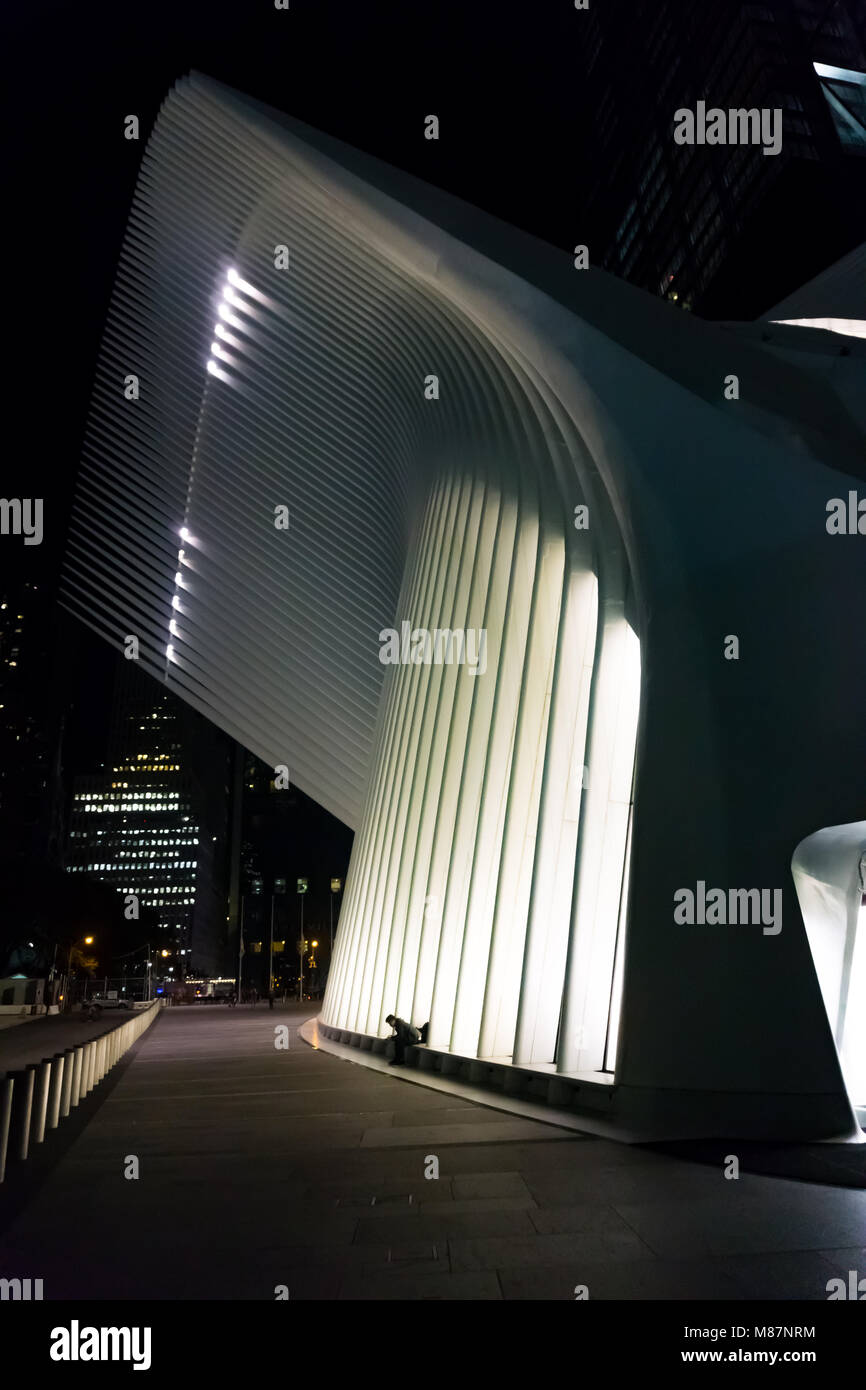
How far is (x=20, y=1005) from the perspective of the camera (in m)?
35.3

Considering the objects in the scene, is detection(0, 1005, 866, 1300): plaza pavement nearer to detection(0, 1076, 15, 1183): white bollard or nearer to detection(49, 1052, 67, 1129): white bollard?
detection(0, 1076, 15, 1183): white bollard

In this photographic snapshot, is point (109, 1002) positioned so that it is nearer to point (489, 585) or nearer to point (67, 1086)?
point (67, 1086)

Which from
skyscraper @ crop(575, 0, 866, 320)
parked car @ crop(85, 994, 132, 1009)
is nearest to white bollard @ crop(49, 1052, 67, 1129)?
parked car @ crop(85, 994, 132, 1009)

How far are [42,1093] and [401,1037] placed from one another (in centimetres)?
548

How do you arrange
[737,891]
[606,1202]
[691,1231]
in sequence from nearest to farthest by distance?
1. [691,1231]
2. [606,1202]
3. [737,891]

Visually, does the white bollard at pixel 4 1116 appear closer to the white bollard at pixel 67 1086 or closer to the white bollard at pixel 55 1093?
the white bollard at pixel 55 1093

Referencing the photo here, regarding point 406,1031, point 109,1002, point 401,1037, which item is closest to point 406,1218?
point 406,1031

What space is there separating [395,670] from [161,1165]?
454 inches

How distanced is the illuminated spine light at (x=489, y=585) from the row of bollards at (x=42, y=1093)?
4.37 m

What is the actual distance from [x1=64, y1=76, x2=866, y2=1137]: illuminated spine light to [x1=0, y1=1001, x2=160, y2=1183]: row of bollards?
4368 mm

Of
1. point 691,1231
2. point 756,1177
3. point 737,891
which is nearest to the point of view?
point 691,1231

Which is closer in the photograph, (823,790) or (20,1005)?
(823,790)

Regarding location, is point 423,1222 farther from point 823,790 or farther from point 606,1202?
point 823,790

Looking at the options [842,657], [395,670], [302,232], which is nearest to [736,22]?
[302,232]
